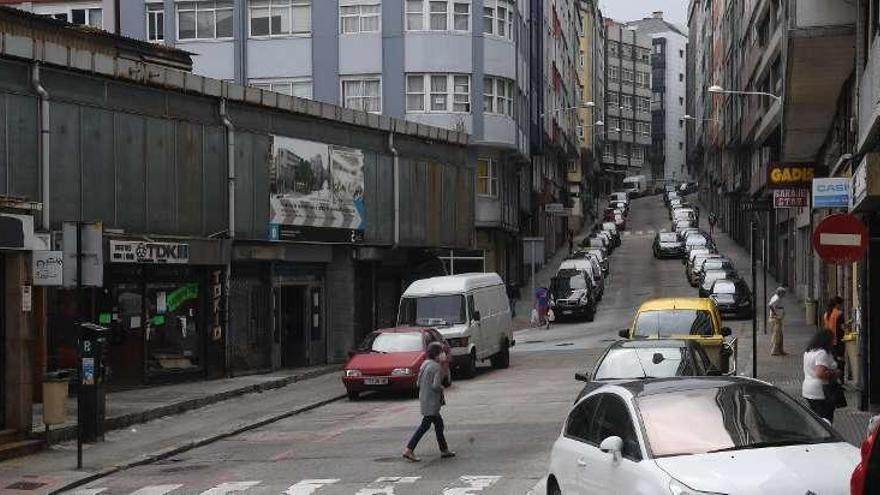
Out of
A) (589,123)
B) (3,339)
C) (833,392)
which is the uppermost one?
(589,123)

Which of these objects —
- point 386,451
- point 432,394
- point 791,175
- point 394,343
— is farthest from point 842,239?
point 791,175

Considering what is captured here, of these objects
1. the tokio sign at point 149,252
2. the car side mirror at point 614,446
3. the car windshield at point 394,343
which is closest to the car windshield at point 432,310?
the car windshield at point 394,343

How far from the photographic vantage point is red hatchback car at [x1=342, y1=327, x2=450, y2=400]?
25828 millimetres

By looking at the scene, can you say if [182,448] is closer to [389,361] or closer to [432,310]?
[389,361]

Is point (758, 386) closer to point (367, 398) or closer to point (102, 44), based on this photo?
point (367, 398)

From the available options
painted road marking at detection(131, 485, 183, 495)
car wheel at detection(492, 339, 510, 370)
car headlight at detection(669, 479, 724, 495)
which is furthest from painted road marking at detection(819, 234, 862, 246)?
car wheel at detection(492, 339, 510, 370)

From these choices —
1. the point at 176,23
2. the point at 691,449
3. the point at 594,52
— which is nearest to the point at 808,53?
the point at 691,449

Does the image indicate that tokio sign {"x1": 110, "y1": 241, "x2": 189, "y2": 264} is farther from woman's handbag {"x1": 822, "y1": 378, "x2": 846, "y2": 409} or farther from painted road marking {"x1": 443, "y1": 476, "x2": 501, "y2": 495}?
woman's handbag {"x1": 822, "y1": 378, "x2": 846, "y2": 409}

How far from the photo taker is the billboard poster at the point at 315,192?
1282 inches

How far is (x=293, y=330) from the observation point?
114 ft

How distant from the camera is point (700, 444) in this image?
30.9 ft

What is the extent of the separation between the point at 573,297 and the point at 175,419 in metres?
29.8

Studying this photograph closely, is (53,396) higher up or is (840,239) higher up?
(840,239)

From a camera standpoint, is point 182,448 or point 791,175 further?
point 791,175
